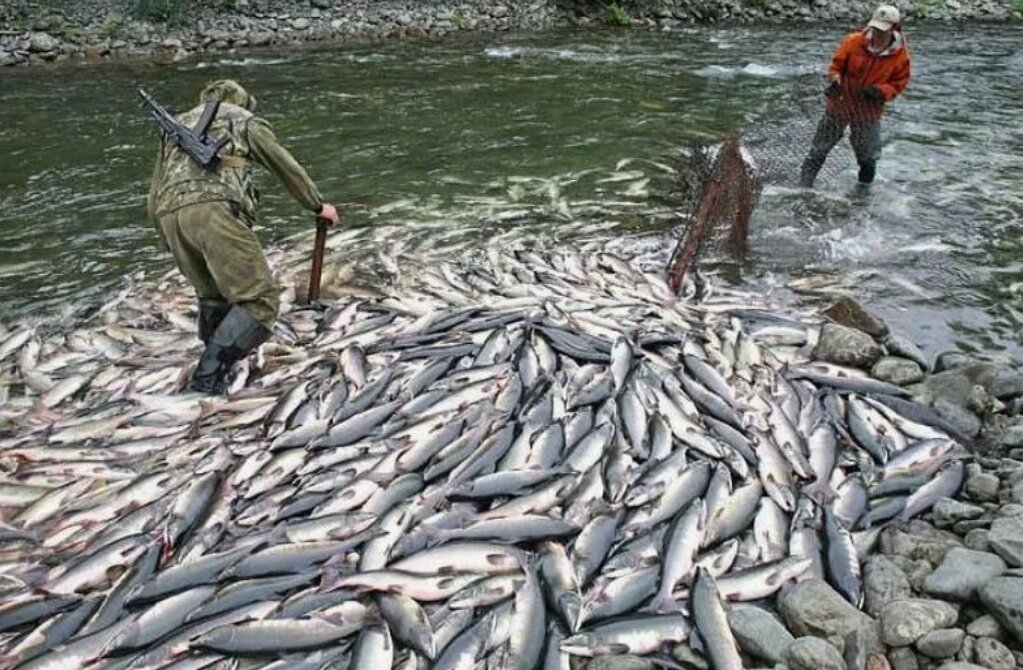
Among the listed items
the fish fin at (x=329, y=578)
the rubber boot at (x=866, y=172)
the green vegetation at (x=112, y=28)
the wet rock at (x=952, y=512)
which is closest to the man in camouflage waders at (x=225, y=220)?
the fish fin at (x=329, y=578)

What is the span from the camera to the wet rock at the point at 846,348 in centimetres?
634

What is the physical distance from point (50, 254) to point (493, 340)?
5589 mm

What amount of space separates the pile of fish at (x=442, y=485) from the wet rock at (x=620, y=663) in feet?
0.21

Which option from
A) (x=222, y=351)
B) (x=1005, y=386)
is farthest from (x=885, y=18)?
(x=222, y=351)

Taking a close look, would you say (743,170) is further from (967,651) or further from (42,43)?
(42,43)

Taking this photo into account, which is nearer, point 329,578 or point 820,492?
point 329,578

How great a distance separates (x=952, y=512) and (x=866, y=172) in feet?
21.9

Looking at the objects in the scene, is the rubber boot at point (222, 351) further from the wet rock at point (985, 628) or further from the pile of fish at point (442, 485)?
the wet rock at point (985, 628)

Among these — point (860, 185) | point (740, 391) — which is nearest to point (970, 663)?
point (740, 391)

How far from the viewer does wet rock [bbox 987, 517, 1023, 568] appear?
4070mm

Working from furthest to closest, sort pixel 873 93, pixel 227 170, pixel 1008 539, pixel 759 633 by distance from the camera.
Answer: pixel 873 93 → pixel 227 170 → pixel 1008 539 → pixel 759 633

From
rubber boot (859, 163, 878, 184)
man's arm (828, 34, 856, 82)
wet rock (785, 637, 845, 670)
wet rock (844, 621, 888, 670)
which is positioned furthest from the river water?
wet rock (785, 637, 845, 670)

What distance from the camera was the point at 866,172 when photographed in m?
10.3

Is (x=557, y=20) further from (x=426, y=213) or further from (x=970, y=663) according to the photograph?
(x=970, y=663)
